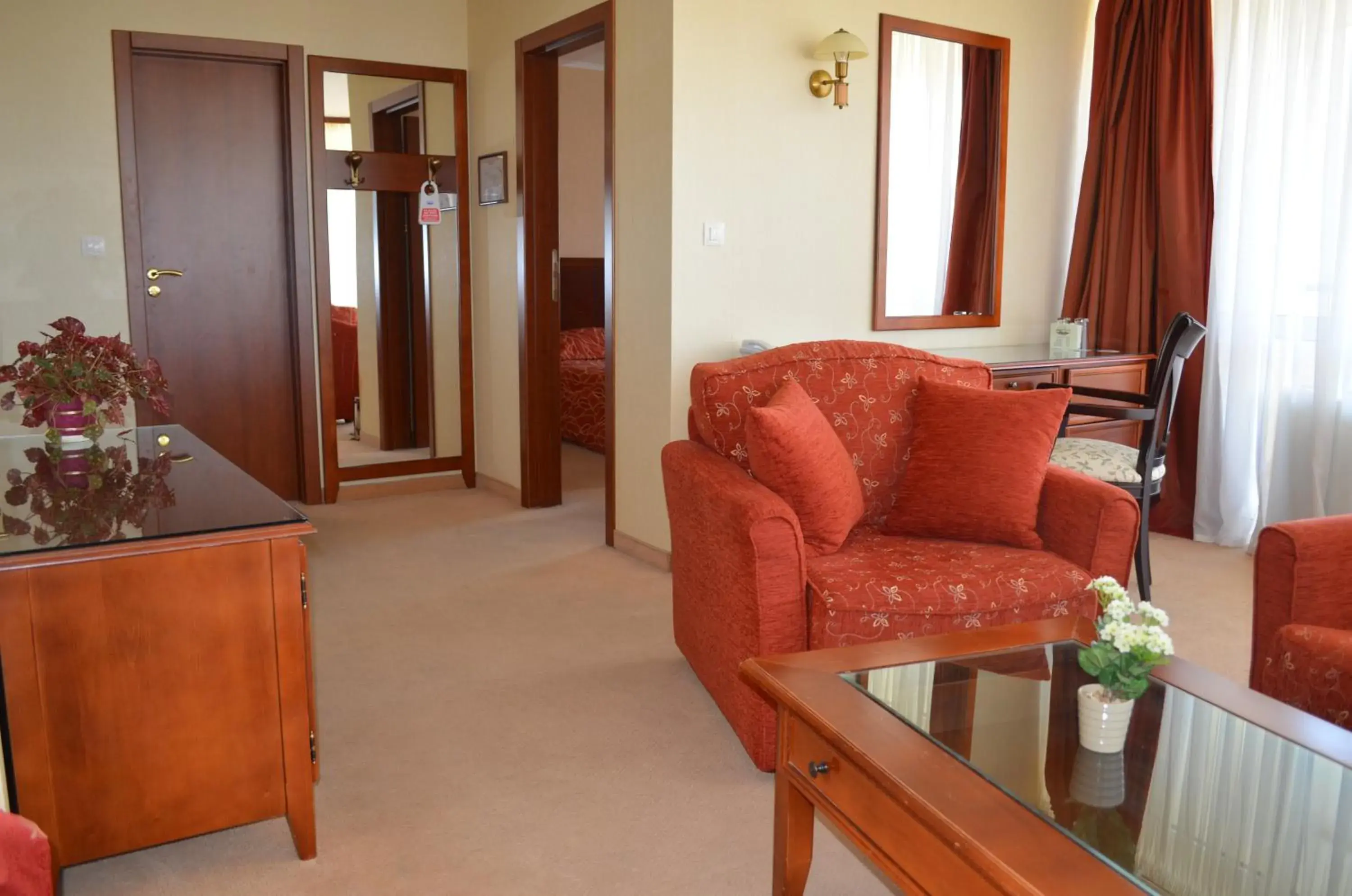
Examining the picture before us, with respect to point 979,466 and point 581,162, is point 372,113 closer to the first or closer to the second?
point 581,162

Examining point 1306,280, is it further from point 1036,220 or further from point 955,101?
point 955,101

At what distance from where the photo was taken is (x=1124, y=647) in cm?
160

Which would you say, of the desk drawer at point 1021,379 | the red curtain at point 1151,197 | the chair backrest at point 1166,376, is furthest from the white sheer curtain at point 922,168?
the chair backrest at point 1166,376

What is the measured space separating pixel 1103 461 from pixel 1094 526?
3.84ft

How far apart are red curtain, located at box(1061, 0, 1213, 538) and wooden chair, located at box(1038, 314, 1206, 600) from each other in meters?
1.00

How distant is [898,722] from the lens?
1.68 meters

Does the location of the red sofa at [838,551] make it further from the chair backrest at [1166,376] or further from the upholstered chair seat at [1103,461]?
the chair backrest at [1166,376]

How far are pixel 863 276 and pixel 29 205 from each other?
3.50 metres

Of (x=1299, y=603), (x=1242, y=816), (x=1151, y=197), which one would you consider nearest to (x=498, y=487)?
(x=1151, y=197)

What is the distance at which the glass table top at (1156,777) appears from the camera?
1.37 m

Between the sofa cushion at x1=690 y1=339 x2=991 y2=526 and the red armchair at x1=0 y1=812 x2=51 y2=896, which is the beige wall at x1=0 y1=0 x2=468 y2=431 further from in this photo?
the red armchair at x1=0 y1=812 x2=51 y2=896

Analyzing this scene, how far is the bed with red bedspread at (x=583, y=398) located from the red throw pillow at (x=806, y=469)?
406 centimetres

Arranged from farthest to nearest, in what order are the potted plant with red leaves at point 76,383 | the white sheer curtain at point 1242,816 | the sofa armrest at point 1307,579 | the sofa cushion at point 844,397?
1. the sofa cushion at point 844,397
2. the potted plant with red leaves at point 76,383
3. the sofa armrest at point 1307,579
4. the white sheer curtain at point 1242,816

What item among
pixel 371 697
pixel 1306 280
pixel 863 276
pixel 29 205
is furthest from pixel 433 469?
pixel 1306 280
